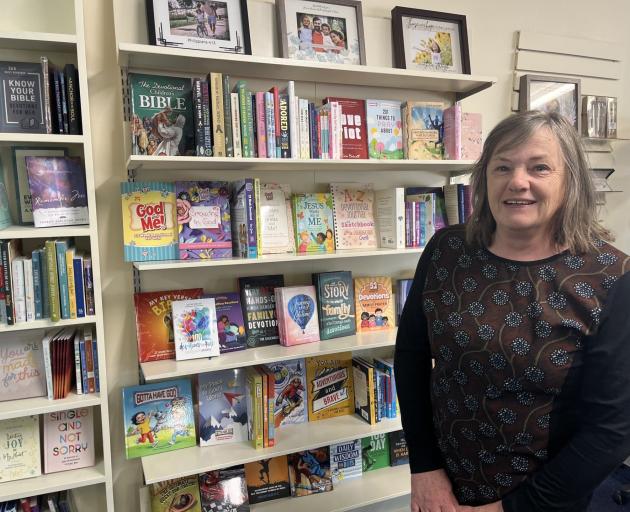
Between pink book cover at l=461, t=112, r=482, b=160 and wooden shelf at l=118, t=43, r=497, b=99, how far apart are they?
0.44 ft

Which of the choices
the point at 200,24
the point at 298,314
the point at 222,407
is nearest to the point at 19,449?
the point at 222,407

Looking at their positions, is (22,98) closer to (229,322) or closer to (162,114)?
(162,114)

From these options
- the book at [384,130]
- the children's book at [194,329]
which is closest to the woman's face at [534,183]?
the book at [384,130]

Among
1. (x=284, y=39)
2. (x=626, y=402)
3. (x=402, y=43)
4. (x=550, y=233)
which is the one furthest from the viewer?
(x=402, y=43)

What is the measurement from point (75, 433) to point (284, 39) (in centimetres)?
170

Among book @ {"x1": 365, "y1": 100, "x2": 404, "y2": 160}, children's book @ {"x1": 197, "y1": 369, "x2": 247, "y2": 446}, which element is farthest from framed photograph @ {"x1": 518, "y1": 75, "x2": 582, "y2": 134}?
children's book @ {"x1": 197, "y1": 369, "x2": 247, "y2": 446}

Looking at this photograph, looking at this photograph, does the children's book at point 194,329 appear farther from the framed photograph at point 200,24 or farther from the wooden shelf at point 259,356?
the framed photograph at point 200,24

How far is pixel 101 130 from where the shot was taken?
1.84 m

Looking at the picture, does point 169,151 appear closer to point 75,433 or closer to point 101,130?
point 101,130

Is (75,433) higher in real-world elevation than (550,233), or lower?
lower

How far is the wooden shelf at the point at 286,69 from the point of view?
1666mm

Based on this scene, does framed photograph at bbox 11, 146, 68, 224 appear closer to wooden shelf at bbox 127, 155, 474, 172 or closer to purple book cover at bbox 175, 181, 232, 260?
wooden shelf at bbox 127, 155, 474, 172

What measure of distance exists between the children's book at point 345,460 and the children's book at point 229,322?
0.64m

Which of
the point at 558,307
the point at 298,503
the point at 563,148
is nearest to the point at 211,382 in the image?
the point at 298,503
